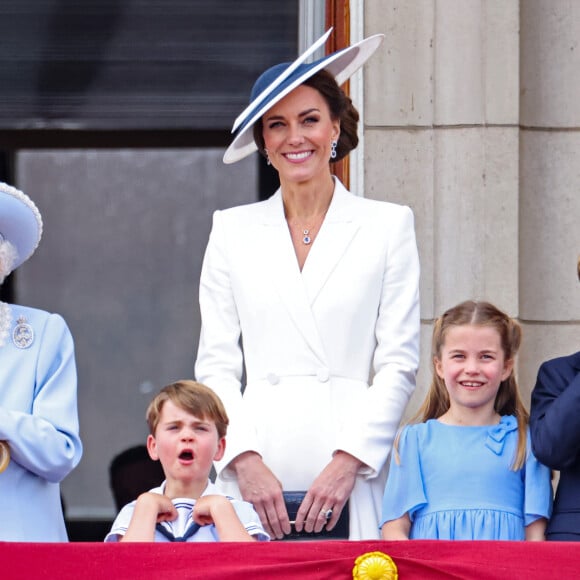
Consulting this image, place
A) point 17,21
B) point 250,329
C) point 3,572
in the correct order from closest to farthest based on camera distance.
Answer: point 3,572
point 250,329
point 17,21

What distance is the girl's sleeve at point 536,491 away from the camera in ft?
13.7

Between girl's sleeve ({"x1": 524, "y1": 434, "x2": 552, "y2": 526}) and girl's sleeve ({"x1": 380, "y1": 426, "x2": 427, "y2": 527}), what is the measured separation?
0.26 m

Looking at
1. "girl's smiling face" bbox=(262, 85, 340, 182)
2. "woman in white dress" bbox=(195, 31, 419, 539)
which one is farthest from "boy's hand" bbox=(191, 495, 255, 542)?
"girl's smiling face" bbox=(262, 85, 340, 182)

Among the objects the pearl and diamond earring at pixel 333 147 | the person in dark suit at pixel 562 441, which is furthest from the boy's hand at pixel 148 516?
the pearl and diamond earring at pixel 333 147

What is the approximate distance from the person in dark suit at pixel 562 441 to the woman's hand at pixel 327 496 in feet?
1.60

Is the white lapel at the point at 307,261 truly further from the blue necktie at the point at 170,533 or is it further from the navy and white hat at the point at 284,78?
the blue necktie at the point at 170,533

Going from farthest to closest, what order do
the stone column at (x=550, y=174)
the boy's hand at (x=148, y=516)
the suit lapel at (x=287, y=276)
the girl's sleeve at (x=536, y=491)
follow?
the stone column at (x=550, y=174) → the suit lapel at (x=287, y=276) → the girl's sleeve at (x=536, y=491) → the boy's hand at (x=148, y=516)

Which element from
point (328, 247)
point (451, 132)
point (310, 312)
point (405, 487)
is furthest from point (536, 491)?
point (451, 132)

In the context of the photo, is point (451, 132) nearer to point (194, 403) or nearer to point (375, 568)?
point (194, 403)

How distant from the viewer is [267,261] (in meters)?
4.60

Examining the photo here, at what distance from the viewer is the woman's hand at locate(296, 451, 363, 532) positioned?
428 cm

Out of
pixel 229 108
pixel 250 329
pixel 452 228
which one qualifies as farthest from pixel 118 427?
pixel 250 329

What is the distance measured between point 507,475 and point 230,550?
0.91m

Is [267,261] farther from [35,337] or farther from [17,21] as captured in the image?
[17,21]
